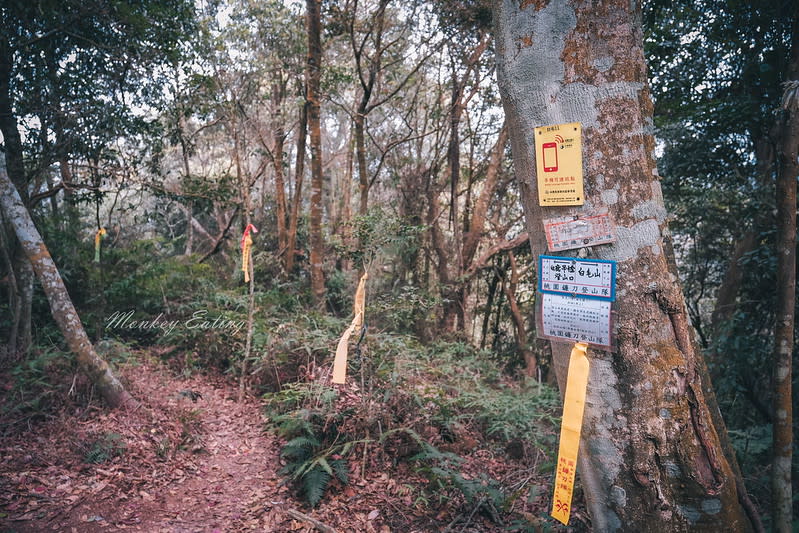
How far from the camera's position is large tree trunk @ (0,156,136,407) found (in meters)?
4.51

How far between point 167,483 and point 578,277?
13.1 feet

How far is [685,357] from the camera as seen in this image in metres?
1.72

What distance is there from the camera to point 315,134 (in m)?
8.09

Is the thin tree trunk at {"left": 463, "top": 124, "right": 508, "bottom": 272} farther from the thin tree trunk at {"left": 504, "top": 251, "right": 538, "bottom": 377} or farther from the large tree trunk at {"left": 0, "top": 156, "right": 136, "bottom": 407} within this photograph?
the large tree trunk at {"left": 0, "top": 156, "right": 136, "bottom": 407}

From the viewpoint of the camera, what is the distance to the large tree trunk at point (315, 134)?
7930 millimetres

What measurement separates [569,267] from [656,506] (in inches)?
36.1

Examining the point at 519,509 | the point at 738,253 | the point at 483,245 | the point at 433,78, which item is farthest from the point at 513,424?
the point at 433,78

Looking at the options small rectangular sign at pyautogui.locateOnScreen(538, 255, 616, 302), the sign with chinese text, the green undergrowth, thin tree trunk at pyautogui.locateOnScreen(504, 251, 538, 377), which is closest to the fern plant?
the green undergrowth

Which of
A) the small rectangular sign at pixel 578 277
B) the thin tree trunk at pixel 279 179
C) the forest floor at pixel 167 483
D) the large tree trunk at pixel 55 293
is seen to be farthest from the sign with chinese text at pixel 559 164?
A: the thin tree trunk at pixel 279 179

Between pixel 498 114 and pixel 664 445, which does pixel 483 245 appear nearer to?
pixel 498 114

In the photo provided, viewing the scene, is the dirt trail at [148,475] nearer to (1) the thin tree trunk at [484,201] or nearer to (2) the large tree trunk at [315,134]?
(2) the large tree trunk at [315,134]

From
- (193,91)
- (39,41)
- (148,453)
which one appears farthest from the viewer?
(193,91)

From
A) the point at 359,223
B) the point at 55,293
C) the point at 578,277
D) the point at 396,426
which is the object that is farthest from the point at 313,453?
the point at 578,277

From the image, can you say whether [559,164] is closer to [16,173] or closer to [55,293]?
[55,293]
